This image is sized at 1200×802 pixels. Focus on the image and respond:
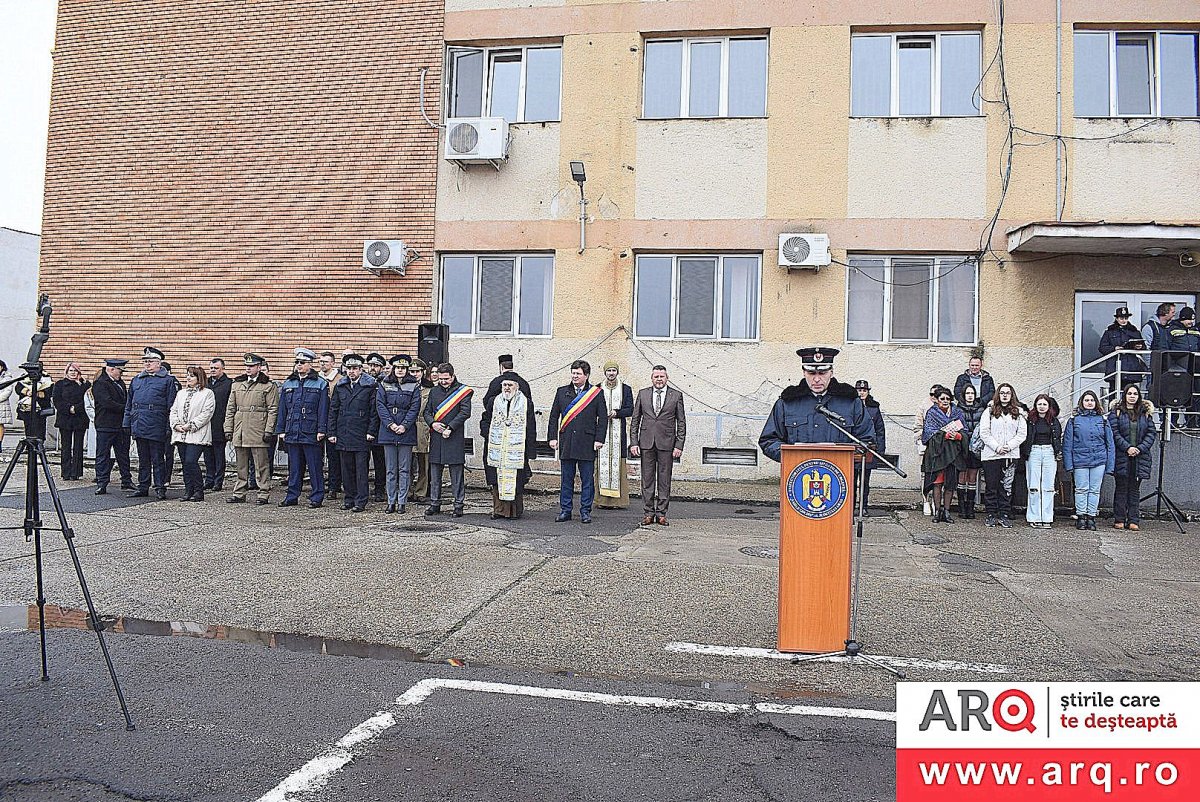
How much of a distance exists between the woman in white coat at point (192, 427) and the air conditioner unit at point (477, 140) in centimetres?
564

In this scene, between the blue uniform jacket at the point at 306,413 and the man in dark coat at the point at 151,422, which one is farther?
the man in dark coat at the point at 151,422

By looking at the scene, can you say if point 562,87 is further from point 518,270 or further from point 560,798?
point 560,798

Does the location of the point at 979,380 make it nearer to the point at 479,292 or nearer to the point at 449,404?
the point at 449,404

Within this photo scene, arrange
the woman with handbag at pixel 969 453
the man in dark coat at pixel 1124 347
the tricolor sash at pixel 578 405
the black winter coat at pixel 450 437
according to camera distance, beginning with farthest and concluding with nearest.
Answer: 1. the man in dark coat at pixel 1124 347
2. the woman with handbag at pixel 969 453
3. the black winter coat at pixel 450 437
4. the tricolor sash at pixel 578 405

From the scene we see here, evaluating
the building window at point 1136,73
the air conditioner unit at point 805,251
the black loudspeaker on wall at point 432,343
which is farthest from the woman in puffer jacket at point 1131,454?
the black loudspeaker on wall at point 432,343


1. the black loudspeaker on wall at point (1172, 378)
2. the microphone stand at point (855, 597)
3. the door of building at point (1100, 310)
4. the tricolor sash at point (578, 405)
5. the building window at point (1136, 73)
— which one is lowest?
the microphone stand at point (855, 597)

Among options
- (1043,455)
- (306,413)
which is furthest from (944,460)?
(306,413)

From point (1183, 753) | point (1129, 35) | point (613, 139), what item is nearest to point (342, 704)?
point (1183, 753)

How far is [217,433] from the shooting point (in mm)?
13352

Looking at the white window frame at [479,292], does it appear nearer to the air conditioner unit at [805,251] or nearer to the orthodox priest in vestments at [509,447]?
the air conditioner unit at [805,251]

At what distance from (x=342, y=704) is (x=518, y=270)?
11721 millimetres

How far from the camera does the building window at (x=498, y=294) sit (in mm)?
15773

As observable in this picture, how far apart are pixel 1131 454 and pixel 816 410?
7.88 m

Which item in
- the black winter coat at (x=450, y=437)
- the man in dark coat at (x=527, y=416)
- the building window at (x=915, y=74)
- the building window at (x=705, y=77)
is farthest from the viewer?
the building window at (x=705, y=77)
